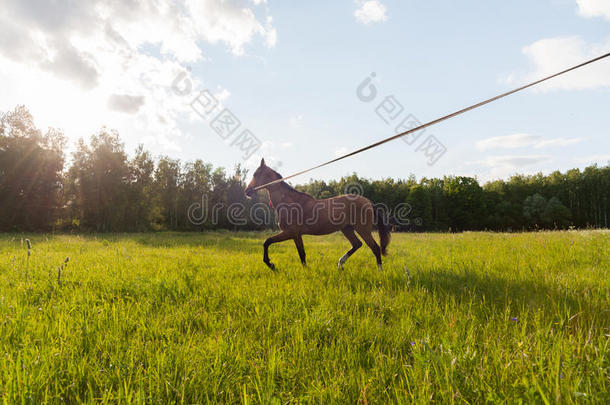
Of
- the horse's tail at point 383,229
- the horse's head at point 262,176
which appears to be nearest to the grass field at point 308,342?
the horse's tail at point 383,229

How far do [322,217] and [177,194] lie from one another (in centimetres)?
4332

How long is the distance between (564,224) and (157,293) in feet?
269

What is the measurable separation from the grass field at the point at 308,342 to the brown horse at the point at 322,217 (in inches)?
76.0

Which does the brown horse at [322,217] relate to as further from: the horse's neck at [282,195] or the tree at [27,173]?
the tree at [27,173]

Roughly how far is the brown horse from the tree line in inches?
1391

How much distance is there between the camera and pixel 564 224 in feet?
194

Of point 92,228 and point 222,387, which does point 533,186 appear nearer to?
point 222,387

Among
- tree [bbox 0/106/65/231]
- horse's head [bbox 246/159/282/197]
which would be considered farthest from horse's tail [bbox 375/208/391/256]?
tree [bbox 0/106/65/231]

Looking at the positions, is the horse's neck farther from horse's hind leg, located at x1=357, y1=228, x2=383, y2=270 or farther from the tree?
the tree

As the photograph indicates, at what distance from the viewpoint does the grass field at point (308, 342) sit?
66.2 inches

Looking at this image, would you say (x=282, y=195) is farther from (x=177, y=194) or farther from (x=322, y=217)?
(x=177, y=194)

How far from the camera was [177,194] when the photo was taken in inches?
1730

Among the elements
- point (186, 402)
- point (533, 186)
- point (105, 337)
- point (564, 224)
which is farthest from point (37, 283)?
point (533, 186)

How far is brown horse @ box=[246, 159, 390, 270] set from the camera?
6348 millimetres
